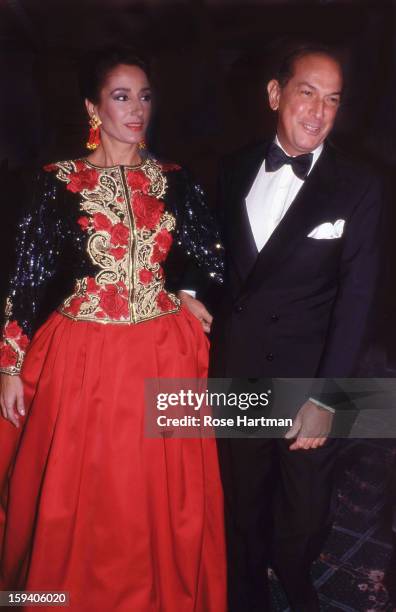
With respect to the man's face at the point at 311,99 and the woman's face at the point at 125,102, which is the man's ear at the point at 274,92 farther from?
the woman's face at the point at 125,102

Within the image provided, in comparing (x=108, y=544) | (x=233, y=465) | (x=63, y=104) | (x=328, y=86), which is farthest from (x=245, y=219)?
(x=63, y=104)

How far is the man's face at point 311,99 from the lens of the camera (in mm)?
1413

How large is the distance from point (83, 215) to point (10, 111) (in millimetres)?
2931

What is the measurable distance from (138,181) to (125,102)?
0.23 m

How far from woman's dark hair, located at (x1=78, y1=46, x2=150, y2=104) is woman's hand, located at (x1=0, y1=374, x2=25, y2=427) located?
855 mm

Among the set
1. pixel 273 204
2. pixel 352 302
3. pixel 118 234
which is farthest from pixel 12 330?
pixel 352 302

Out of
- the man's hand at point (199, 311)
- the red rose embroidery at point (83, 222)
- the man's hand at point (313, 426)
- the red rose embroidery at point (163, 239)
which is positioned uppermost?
the red rose embroidery at point (83, 222)

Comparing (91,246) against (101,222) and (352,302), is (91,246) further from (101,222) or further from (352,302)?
(352,302)

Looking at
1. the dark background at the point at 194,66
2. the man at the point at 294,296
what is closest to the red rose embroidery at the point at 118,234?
the man at the point at 294,296

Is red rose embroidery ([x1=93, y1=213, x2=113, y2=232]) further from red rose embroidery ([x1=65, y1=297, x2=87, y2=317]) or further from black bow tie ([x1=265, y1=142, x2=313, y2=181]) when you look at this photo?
black bow tie ([x1=265, y1=142, x2=313, y2=181])

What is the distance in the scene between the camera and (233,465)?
1.66 meters

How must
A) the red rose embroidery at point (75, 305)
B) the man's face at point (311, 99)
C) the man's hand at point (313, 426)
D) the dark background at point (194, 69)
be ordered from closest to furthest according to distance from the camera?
1. the man's face at point (311, 99)
2. the man's hand at point (313, 426)
3. the red rose embroidery at point (75, 305)
4. the dark background at point (194, 69)

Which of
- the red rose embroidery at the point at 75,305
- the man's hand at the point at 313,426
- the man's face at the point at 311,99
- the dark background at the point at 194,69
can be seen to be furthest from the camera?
the dark background at the point at 194,69

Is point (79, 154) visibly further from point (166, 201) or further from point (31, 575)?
point (31, 575)
